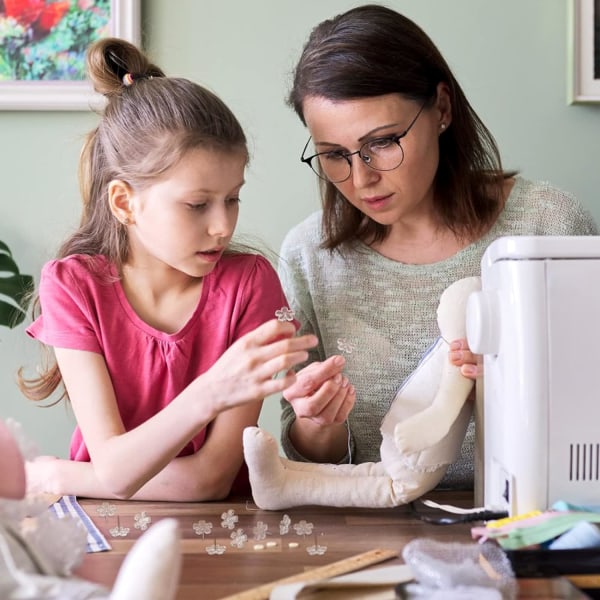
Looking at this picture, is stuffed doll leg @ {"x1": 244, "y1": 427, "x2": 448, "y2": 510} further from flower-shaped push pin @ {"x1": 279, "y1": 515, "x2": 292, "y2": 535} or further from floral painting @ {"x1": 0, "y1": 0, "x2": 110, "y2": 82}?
floral painting @ {"x1": 0, "y1": 0, "x2": 110, "y2": 82}

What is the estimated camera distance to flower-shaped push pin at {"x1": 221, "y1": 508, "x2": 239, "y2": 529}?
1139mm

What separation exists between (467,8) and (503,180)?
0.65m

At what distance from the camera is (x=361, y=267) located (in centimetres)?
166

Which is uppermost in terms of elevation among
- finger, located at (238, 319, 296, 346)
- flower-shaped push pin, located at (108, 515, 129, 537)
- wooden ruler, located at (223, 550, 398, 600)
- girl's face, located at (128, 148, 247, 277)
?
girl's face, located at (128, 148, 247, 277)

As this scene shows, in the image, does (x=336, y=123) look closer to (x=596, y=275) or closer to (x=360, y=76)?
(x=360, y=76)

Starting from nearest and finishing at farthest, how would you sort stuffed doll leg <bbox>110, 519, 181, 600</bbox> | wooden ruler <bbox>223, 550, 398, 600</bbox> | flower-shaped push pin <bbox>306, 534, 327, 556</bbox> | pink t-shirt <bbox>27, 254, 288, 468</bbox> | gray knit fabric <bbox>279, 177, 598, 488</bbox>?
stuffed doll leg <bbox>110, 519, 181, 600</bbox>
wooden ruler <bbox>223, 550, 398, 600</bbox>
flower-shaped push pin <bbox>306, 534, 327, 556</bbox>
pink t-shirt <bbox>27, 254, 288, 468</bbox>
gray knit fabric <bbox>279, 177, 598, 488</bbox>

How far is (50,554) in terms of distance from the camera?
697 mm

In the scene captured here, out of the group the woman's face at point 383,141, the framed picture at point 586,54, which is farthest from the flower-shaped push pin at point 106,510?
the framed picture at point 586,54

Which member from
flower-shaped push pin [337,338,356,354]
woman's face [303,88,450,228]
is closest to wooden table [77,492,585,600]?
flower-shaped push pin [337,338,356,354]

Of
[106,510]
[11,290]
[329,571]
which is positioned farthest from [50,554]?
[11,290]

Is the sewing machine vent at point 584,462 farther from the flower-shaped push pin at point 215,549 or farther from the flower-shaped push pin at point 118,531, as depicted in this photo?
the flower-shaped push pin at point 118,531

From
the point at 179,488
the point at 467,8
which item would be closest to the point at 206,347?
the point at 179,488

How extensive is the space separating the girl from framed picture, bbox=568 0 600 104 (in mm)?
1029

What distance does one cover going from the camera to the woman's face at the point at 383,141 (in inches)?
56.2
